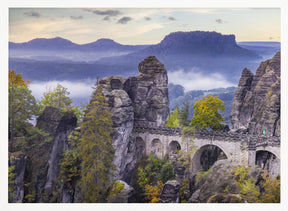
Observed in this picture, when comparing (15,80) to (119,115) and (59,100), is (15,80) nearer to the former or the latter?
(59,100)

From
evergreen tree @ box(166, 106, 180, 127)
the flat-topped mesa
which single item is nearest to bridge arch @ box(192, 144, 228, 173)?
evergreen tree @ box(166, 106, 180, 127)

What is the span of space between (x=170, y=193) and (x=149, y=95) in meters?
5.33

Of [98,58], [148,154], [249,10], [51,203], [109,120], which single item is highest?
[249,10]

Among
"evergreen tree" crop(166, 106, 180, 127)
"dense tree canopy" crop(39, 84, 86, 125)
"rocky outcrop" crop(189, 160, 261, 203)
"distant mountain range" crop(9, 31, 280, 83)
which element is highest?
"distant mountain range" crop(9, 31, 280, 83)

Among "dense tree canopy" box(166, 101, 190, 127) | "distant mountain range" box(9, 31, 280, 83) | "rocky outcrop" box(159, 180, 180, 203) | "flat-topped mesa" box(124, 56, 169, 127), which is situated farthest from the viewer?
"flat-topped mesa" box(124, 56, 169, 127)

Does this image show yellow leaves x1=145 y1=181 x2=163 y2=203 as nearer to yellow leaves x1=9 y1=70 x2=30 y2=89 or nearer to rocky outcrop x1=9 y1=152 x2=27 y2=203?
rocky outcrop x1=9 y1=152 x2=27 y2=203

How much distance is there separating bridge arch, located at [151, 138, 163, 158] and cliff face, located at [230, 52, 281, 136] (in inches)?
182

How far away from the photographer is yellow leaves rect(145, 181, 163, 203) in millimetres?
16906

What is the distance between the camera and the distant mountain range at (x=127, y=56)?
17.2 meters

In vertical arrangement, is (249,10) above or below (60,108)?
above

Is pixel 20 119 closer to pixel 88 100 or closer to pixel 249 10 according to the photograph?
pixel 88 100
